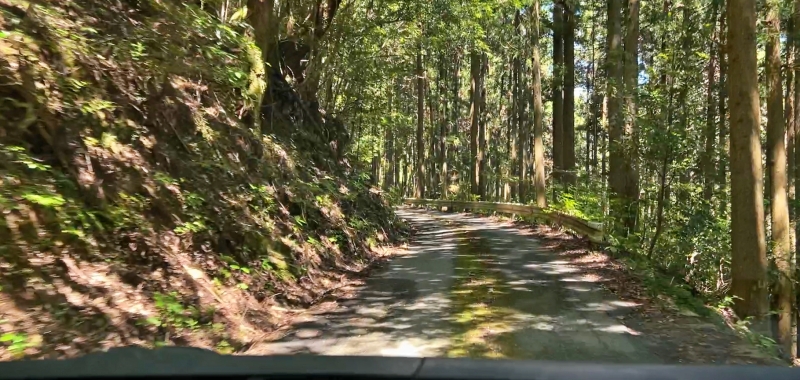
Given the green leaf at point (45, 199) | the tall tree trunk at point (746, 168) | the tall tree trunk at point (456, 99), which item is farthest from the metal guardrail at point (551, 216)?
the green leaf at point (45, 199)

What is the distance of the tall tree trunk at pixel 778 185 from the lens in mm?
12922

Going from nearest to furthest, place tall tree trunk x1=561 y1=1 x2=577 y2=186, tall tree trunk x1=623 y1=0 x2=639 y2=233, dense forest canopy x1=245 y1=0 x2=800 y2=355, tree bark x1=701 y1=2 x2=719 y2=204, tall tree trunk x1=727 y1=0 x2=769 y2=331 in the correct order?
tall tree trunk x1=727 y1=0 x2=769 y2=331, dense forest canopy x1=245 y1=0 x2=800 y2=355, tall tree trunk x1=623 y1=0 x2=639 y2=233, tree bark x1=701 y1=2 x2=719 y2=204, tall tree trunk x1=561 y1=1 x2=577 y2=186

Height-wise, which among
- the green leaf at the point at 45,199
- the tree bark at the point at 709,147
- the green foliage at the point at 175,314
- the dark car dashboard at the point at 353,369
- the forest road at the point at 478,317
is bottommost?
the forest road at the point at 478,317

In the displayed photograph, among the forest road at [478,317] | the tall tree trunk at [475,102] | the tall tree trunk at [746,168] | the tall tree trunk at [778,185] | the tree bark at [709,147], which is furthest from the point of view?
the tall tree trunk at [475,102]

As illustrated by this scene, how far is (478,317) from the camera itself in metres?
7.79

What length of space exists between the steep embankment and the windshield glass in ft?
0.10

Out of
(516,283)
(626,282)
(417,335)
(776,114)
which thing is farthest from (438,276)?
(776,114)

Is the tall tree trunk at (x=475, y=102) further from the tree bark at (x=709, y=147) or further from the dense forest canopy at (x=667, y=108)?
the tree bark at (x=709, y=147)

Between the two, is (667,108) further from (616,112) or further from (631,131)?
(616,112)

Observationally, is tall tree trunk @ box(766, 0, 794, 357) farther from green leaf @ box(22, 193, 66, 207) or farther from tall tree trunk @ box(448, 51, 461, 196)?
tall tree trunk @ box(448, 51, 461, 196)

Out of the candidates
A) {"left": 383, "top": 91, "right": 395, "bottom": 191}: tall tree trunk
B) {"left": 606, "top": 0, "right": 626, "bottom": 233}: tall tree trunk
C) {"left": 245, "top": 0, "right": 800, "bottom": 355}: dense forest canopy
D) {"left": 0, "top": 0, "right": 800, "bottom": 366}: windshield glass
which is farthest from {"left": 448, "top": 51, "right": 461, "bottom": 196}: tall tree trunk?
{"left": 0, "top": 0, "right": 800, "bottom": 366}: windshield glass

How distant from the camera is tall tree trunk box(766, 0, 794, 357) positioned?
1292 cm

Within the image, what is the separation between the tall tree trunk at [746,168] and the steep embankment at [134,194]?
23.5 feet

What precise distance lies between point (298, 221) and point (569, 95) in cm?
A: 1571
